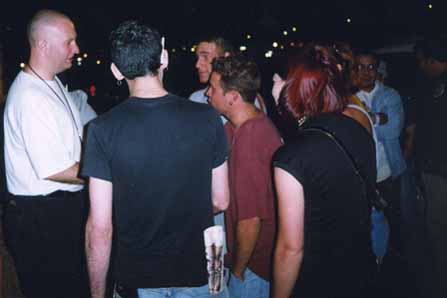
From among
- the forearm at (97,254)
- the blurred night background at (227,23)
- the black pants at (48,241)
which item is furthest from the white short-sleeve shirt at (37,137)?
the blurred night background at (227,23)

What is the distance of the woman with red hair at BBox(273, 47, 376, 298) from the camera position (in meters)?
1.99

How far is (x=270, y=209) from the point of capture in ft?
8.72

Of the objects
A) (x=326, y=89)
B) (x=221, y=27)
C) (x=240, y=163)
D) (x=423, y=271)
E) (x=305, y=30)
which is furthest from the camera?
(x=305, y=30)

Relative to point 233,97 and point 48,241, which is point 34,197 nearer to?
point 48,241

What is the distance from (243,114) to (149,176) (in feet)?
3.33

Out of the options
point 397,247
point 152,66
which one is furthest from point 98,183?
point 397,247

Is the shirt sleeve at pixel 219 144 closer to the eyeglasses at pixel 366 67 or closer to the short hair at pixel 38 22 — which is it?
the short hair at pixel 38 22

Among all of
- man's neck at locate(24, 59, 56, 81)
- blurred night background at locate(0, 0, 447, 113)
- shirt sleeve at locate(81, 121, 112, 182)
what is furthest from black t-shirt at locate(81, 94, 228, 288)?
blurred night background at locate(0, 0, 447, 113)

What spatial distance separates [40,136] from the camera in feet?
9.29

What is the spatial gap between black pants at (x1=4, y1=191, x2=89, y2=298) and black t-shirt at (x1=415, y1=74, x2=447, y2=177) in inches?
115

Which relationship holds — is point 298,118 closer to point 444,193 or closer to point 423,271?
point 444,193

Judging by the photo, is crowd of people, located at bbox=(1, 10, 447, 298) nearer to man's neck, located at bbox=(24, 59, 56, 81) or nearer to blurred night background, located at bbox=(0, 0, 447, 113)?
man's neck, located at bbox=(24, 59, 56, 81)

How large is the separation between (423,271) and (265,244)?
2533 millimetres

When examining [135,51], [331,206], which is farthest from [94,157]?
[331,206]
